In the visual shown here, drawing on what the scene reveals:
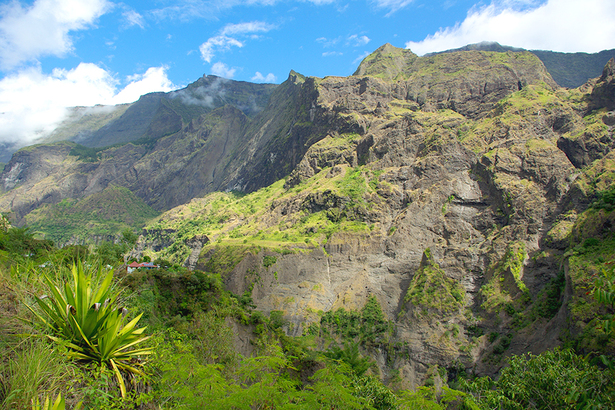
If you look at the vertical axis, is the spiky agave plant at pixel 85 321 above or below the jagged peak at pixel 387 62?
below

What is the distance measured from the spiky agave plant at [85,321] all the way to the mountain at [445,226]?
49553mm

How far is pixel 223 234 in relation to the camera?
406 feet

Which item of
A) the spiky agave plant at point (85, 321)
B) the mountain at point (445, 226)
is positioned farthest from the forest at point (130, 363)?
the mountain at point (445, 226)

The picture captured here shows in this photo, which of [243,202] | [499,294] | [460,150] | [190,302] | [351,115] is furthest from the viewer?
[243,202]

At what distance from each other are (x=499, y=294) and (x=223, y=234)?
8055 cm

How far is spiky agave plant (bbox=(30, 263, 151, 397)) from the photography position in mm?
10961

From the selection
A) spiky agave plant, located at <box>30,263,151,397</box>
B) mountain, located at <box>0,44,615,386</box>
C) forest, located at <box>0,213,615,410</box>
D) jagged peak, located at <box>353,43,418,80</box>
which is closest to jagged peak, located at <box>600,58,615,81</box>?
mountain, located at <box>0,44,615,386</box>

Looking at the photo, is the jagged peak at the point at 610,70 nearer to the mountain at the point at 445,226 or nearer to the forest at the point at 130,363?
the mountain at the point at 445,226

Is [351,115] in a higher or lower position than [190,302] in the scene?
higher

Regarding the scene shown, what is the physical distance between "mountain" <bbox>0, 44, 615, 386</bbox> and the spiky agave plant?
49553mm

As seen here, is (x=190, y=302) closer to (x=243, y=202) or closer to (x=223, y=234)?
(x=223, y=234)

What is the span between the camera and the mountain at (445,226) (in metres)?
71.8

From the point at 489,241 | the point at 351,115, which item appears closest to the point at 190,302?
the point at 489,241

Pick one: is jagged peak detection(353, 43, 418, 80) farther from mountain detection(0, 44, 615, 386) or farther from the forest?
the forest
